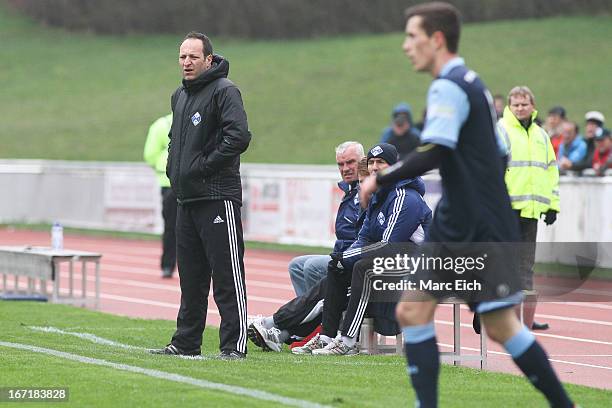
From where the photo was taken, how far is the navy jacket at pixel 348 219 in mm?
10094

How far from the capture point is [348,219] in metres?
10.1

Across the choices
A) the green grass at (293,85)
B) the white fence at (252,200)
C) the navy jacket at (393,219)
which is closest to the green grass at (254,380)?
the navy jacket at (393,219)

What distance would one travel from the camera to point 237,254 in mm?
8969

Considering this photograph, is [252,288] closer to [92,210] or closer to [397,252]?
[397,252]

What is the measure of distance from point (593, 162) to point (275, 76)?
1287 inches

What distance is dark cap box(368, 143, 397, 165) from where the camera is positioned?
9.50 m

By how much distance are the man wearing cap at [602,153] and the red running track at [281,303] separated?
90.6 inches

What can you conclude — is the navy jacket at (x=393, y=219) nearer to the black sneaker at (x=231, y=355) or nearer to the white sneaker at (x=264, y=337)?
the white sneaker at (x=264, y=337)

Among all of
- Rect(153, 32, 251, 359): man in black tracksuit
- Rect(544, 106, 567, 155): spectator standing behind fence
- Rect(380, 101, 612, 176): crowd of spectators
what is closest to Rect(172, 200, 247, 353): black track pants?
Rect(153, 32, 251, 359): man in black tracksuit

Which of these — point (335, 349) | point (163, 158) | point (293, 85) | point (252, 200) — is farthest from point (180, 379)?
point (293, 85)

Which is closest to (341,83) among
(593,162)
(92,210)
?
(92,210)

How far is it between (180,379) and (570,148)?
11.7 metres

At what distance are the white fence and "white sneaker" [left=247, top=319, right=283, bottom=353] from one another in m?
7.62

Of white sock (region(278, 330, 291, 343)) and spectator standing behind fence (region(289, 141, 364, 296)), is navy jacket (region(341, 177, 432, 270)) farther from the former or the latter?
white sock (region(278, 330, 291, 343))
